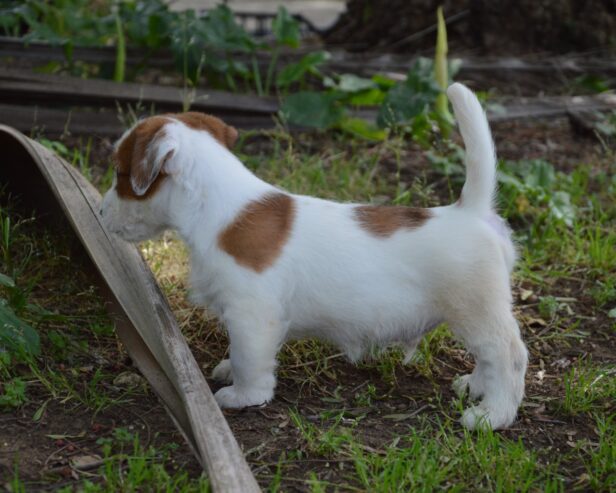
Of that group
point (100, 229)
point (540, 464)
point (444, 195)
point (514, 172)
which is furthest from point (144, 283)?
point (514, 172)

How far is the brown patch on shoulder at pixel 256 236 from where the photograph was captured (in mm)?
3109

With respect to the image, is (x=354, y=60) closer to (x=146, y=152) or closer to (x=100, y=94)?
(x=100, y=94)

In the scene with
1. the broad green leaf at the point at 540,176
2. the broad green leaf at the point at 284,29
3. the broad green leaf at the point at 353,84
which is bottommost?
the broad green leaf at the point at 540,176

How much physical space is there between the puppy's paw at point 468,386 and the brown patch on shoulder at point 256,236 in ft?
2.85

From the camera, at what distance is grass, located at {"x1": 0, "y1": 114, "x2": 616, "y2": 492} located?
287 cm

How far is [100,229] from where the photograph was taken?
3689 millimetres

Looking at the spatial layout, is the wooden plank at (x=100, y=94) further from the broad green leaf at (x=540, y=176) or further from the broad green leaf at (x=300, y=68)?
the broad green leaf at (x=540, y=176)

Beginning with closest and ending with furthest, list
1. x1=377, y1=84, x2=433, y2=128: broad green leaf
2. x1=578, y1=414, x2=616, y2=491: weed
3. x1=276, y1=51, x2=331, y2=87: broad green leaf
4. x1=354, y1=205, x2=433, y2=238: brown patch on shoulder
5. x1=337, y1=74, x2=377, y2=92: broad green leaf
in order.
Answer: x1=578, y1=414, x2=616, y2=491: weed, x1=354, y1=205, x2=433, y2=238: brown patch on shoulder, x1=377, y1=84, x2=433, y2=128: broad green leaf, x1=337, y1=74, x2=377, y2=92: broad green leaf, x1=276, y1=51, x2=331, y2=87: broad green leaf

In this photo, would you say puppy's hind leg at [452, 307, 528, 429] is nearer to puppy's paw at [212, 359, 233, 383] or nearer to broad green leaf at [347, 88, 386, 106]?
puppy's paw at [212, 359, 233, 383]

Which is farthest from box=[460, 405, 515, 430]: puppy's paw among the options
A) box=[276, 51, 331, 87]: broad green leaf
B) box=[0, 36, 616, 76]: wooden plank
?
box=[0, 36, 616, 76]: wooden plank

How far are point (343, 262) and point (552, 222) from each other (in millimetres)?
2042

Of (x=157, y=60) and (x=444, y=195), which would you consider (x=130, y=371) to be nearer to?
(x=444, y=195)

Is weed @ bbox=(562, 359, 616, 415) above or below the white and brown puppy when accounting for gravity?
below

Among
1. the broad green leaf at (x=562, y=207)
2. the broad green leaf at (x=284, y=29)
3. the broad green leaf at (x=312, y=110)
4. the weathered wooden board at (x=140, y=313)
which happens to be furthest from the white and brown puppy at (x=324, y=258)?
the broad green leaf at (x=284, y=29)
